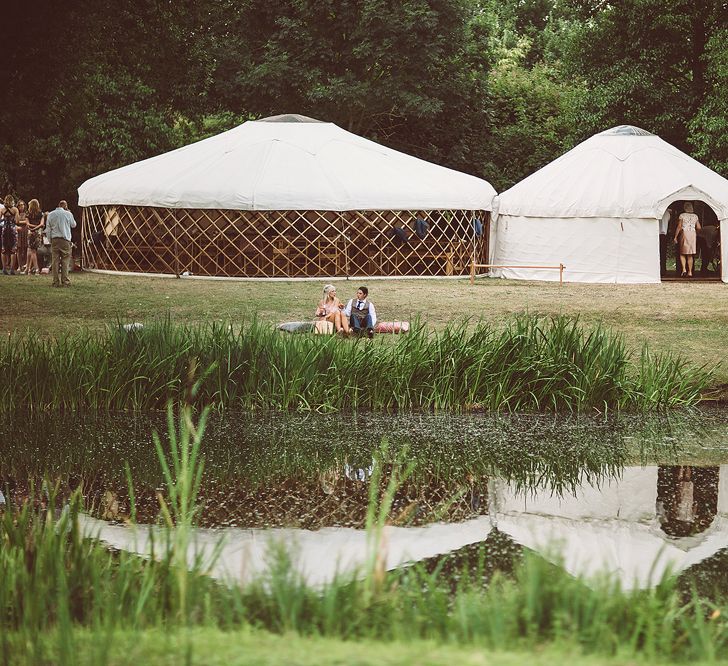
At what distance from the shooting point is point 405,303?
628 inches

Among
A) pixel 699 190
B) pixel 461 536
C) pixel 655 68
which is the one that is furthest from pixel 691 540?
pixel 655 68

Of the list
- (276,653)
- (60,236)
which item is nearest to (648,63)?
(60,236)

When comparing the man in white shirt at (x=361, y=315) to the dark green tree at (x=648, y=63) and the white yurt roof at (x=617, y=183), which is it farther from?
the dark green tree at (x=648, y=63)

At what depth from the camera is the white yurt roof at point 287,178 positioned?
2106cm

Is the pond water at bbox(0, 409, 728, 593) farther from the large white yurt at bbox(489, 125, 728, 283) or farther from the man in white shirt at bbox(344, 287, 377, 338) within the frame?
the large white yurt at bbox(489, 125, 728, 283)

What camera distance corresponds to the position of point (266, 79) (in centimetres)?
2767

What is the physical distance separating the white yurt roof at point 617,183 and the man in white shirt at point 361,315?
959 cm

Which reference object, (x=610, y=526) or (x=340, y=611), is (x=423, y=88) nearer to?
Result: (x=610, y=526)

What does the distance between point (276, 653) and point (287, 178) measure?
18782 mm

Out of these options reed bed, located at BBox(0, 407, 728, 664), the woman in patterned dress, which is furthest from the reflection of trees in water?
the woman in patterned dress

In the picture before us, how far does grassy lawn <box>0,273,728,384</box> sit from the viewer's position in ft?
41.3

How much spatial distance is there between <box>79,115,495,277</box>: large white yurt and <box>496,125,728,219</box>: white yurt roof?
1135 mm

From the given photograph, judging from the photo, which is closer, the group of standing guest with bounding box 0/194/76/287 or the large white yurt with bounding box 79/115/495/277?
the group of standing guest with bounding box 0/194/76/287

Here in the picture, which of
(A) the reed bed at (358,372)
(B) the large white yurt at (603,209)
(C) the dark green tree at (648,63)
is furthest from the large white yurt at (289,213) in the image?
(A) the reed bed at (358,372)
